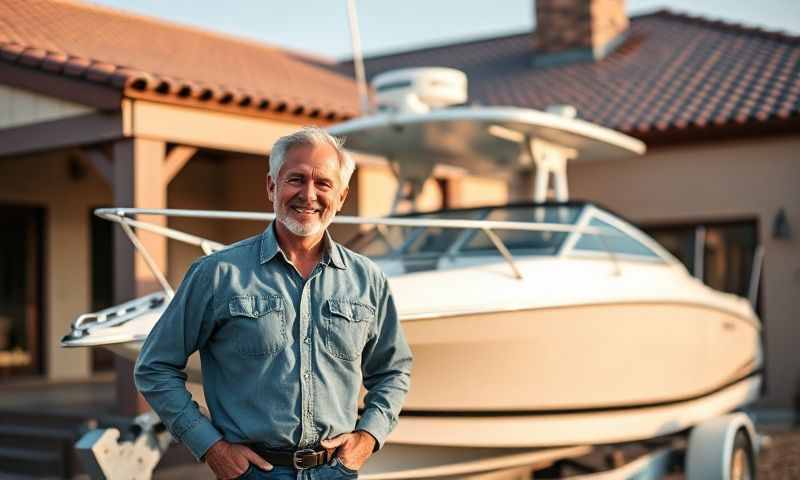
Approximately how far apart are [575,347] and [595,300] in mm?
289

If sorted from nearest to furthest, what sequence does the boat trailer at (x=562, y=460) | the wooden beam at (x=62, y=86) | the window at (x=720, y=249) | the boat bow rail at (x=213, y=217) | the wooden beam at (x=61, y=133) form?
1. the boat bow rail at (x=213, y=217)
2. the boat trailer at (x=562, y=460)
3. the wooden beam at (x=62, y=86)
4. the wooden beam at (x=61, y=133)
5. the window at (x=720, y=249)

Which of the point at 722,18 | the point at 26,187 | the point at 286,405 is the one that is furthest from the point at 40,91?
the point at 722,18

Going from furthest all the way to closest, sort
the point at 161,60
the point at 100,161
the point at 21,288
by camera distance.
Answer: the point at 21,288
the point at 161,60
the point at 100,161

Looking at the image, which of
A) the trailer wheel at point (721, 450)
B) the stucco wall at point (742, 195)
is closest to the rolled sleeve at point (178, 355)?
the trailer wheel at point (721, 450)

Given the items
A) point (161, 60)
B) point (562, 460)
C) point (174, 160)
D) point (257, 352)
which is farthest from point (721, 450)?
point (161, 60)

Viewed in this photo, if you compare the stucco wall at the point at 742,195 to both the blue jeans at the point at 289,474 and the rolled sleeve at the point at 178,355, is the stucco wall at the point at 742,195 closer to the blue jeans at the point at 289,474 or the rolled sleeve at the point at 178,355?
the blue jeans at the point at 289,474

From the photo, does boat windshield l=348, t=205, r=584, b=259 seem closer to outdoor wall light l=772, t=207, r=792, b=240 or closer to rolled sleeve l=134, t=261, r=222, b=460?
rolled sleeve l=134, t=261, r=222, b=460

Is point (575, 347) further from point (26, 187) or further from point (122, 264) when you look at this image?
point (26, 187)

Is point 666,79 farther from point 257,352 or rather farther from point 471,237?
point 257,352

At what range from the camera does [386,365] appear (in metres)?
2.92

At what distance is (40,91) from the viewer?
322 inches

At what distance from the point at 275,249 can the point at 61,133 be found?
20.0ft

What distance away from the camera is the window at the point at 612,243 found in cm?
594

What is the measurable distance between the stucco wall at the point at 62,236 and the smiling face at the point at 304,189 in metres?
8.88
